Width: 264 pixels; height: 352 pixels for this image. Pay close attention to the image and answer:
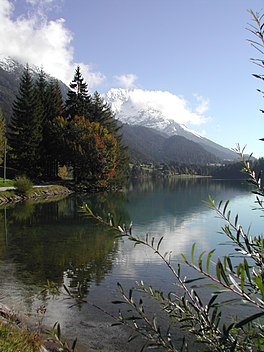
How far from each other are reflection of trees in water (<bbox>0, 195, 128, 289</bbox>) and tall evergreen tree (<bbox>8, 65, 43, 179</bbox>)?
30041 mm

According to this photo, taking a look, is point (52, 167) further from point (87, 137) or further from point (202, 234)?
point (202, 234)

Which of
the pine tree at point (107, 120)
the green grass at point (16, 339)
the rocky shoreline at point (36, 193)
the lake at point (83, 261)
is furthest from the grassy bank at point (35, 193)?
the green grass at point (16, 339)

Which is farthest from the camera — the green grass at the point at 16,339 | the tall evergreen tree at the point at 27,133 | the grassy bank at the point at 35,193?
the tall evergreen tree at the point at 27,133

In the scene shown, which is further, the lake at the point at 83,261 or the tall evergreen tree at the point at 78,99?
the tall evergreen tree at the point at 78,99

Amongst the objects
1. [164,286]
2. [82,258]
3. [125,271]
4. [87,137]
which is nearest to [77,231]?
[82,258]

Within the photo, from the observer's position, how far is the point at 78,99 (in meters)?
67.4

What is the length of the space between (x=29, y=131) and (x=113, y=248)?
46.5 m

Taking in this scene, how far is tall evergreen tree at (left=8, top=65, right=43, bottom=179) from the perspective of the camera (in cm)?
6112

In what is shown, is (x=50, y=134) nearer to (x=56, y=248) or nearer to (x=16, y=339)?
(x=56, y=248)

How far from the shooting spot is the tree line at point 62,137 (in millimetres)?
57250

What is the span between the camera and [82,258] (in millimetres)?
17672

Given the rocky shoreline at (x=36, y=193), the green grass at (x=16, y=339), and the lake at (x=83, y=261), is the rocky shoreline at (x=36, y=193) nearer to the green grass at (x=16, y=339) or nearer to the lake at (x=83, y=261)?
the lake at (x=83, y=261)

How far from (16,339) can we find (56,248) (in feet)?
41.2

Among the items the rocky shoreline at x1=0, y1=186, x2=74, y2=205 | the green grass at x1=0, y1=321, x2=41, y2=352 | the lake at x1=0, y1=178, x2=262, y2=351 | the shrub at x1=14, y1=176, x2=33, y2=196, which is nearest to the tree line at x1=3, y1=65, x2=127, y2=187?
the rocky shoreline at x1=0, y1=186, x2=74, y2=205
